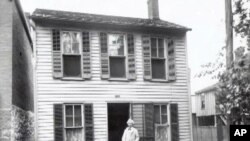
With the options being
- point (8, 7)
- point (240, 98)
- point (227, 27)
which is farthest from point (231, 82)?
point (8, 7)

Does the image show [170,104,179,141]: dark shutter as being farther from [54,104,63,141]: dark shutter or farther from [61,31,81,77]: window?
[54,104,63,141]: dark shutter

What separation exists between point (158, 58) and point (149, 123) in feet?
9.47

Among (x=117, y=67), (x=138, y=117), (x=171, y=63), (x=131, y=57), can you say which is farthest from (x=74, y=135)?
(x=171, y=63)

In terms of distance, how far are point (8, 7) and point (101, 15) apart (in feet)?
16.4

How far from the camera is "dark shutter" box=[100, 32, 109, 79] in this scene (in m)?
16.8

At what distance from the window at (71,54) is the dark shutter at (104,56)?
954mm

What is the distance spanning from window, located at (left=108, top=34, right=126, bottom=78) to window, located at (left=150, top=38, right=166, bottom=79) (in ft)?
4.52

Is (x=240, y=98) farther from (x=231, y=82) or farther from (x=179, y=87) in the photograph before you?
(x=179, y=87)

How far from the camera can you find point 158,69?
18.0m

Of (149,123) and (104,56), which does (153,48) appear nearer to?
(104,56)

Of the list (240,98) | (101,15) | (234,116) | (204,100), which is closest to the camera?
(240,98)

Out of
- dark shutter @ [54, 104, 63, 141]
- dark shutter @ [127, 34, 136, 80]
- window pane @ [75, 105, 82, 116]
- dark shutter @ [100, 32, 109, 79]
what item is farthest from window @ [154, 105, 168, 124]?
dark shutter @ [54, 104, 63, 141]

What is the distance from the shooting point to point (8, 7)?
50.2 ft

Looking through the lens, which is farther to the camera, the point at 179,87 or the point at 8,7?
the point at 179,87
